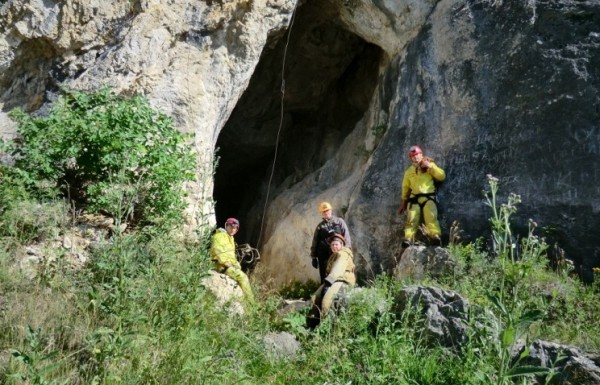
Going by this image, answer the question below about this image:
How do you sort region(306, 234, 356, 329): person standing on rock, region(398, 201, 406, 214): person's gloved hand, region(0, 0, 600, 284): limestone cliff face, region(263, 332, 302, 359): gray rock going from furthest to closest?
region(398, 201, 406, 214): person's gloved hand < region(0, 0, 600, 284): limestone cliff face < region(306, 234, 356, 329): person standing on rock < region(263, 332, 302, 359): gray rock

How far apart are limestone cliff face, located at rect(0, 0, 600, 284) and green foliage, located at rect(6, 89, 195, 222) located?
32.0 inches

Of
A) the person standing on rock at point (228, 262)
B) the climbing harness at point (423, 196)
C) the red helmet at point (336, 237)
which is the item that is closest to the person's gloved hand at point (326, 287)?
the person standing on rock at point (228, 262)

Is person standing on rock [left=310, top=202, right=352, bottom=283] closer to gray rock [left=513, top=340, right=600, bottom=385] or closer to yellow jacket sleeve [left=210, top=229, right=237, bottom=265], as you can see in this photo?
yellow jacket sleeve [left=210, top=229, right=237, bottom=265]

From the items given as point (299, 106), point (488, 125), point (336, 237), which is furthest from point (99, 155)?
point (299, 106)

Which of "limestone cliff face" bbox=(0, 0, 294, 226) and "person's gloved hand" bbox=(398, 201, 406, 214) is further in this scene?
"person's gloved hand" bbox=(398, 201, 406, 214)

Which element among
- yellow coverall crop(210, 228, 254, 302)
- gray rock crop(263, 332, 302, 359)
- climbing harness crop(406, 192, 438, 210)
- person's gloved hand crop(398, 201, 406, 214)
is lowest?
gray rock crop(263, 332, 302, 359)

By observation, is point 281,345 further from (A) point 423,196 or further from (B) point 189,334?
(A) point 423,196

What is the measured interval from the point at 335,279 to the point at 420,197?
257 cm

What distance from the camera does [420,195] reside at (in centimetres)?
863

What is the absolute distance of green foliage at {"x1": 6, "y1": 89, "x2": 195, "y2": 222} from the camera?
6.47 metres

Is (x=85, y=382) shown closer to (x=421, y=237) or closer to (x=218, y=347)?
(x=218, y=347)

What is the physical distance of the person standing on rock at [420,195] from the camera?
8398 millimetres

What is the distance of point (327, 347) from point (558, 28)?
647cm

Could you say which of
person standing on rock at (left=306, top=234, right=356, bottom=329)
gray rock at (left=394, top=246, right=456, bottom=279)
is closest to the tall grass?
person standing on rock at (left=306, top=234, right=356, bottom=329)
